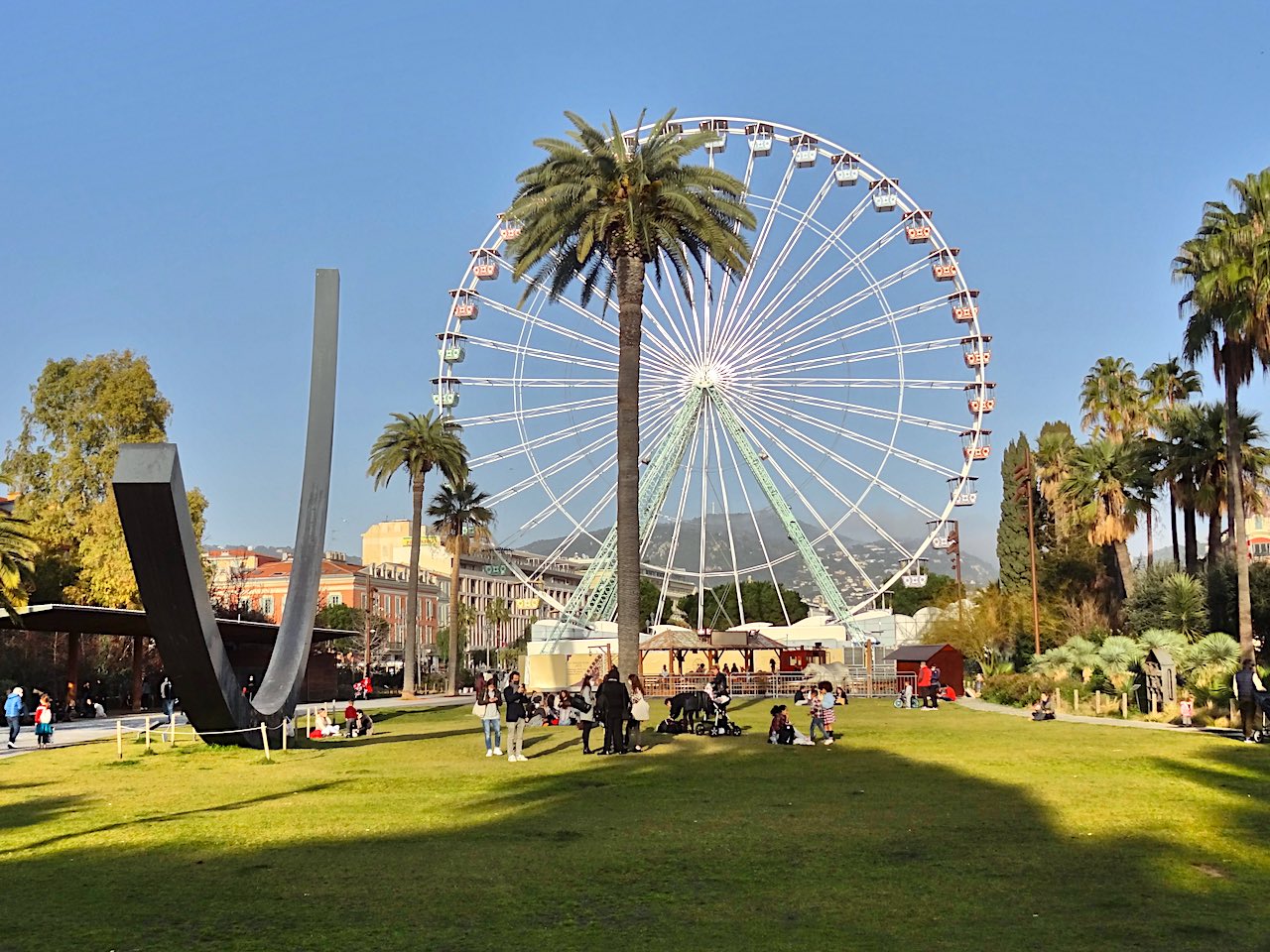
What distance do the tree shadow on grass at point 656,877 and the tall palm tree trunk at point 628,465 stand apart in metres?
10.5

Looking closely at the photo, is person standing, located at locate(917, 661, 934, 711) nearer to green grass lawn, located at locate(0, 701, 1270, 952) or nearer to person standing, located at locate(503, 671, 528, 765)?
green grass lawn, located at locate(0, 701, 1270, 952)

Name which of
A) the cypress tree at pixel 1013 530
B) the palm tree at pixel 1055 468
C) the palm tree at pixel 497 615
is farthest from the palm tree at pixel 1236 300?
the palm tree at pixel 497 615

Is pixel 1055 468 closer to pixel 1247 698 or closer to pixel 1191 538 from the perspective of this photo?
pixel 1191 538

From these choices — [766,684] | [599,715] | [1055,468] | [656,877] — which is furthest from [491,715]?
[1055,468]

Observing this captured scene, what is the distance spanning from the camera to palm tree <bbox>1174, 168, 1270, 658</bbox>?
30516 millimetres

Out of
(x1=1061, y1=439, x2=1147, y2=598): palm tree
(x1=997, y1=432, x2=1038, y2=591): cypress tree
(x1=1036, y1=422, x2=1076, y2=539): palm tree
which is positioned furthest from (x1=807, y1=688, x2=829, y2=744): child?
(x1=997, y1=432, x2=1038, y2=591): cypress tree

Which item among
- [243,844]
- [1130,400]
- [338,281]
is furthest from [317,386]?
[1130,400]

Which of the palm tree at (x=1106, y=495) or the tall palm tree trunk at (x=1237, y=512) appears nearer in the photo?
the tall palm tree trunk at (x=1237, y=512)

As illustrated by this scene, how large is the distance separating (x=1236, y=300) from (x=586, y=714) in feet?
59.7

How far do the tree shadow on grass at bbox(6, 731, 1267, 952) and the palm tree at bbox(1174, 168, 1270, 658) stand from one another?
55.1ft

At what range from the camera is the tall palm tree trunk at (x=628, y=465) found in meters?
27.5

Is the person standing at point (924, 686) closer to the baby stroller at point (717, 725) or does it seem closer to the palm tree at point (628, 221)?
the baby stroller at point (717, 725)

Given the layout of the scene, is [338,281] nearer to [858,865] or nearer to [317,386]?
[317,386]

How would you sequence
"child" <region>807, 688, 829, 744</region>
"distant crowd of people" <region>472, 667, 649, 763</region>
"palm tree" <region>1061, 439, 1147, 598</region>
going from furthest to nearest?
"palm tree" <region>1061, 439, 1147, 598</region> → "child" <region>807, 688, 829, 744</region> → "distant crowd of people" <region>472, 667, 649, 763</region>
